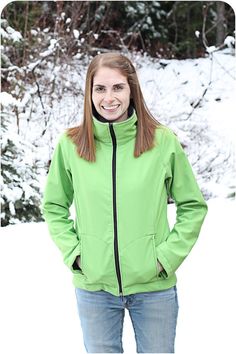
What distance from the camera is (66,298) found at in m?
3.64

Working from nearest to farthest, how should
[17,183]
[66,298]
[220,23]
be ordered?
[66,298] → [17,183] → [220,23]

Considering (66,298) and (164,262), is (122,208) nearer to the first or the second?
(164,262)

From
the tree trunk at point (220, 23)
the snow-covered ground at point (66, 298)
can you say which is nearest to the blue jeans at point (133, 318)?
the snow-covered ground at point (66, 298)

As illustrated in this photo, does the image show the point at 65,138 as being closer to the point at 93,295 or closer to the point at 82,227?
the point at 82,227

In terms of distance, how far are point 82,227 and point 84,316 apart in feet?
1.10

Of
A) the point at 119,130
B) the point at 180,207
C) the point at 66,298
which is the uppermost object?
the point at 119,130

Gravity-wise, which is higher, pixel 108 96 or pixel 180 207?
pixel 108 96

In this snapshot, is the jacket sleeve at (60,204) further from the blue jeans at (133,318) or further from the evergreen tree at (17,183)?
the evergreen tree at (17,183)

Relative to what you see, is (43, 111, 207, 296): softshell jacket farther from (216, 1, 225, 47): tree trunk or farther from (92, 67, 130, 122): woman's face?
(216, 1, 225, 47): tree trunk

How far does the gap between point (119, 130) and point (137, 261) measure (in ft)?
1.53

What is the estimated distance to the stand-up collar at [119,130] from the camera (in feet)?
6.43

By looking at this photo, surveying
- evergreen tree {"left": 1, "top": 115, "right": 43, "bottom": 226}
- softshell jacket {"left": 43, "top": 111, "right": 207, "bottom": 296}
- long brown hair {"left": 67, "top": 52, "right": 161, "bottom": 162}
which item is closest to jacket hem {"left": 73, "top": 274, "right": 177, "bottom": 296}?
softshell jacket {"left": 43, "top": 111, "right": 207, "bottom": 296}

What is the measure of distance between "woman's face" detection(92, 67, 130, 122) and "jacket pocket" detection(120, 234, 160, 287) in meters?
0.45

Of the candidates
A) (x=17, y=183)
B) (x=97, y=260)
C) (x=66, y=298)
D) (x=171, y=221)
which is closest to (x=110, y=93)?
(x=97, y=260)
